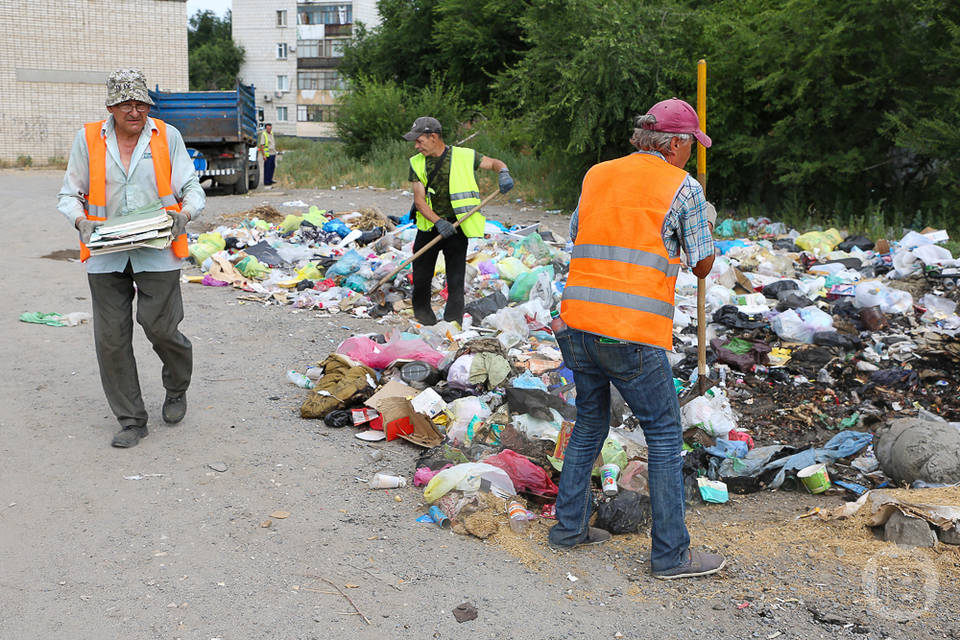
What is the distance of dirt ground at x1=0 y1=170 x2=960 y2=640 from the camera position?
9.71ft

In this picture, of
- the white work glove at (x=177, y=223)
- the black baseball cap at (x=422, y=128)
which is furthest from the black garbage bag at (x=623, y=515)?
the black baseball cap at (x=422, y=128)

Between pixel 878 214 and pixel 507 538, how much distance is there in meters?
10.6

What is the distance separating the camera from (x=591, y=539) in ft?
11.8

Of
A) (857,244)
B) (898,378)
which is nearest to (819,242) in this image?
(857,244)

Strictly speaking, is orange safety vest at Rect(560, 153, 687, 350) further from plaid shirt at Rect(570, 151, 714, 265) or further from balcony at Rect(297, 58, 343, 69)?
balcony at Rect(297, 58, 343, 69)

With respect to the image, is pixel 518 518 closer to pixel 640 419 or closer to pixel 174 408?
pixel 640 419

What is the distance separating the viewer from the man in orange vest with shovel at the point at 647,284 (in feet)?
10.2

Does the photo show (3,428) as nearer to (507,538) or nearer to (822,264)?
(507,538)

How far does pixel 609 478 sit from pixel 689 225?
4.63 feet

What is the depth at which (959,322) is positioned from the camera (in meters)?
7.37

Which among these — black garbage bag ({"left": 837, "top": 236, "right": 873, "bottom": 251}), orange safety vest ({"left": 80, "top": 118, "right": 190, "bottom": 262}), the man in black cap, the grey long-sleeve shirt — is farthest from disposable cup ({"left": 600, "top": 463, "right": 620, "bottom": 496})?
black garbage bag ({"left": 837, "top": 236, "right": 873, "bottom": 251})

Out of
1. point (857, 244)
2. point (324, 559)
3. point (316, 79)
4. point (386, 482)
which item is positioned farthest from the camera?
point (316, 79)

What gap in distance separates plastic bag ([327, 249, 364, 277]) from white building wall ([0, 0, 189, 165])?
2120 centimetres

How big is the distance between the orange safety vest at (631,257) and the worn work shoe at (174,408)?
104 inches
